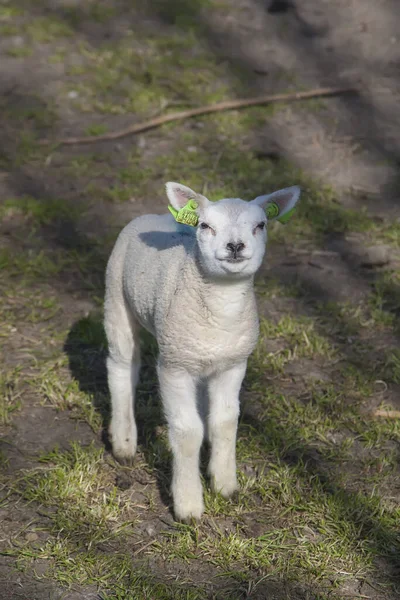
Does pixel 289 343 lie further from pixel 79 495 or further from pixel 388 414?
pixel 79 495

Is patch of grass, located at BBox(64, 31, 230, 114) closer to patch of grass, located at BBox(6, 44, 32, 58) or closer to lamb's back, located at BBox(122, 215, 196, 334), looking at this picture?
patch of grass, located at BBox(6, 44, 32, 58)

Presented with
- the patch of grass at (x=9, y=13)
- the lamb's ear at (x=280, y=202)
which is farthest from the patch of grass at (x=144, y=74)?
the lamb's ear at (x=280, y=202)

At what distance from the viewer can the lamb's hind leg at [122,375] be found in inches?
181

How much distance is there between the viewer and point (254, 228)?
377 centimetres

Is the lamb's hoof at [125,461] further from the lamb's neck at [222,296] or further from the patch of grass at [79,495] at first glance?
the lamb's neck at [222,296]

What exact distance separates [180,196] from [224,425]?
43.6 inches

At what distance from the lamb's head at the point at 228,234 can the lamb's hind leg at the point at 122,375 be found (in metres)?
0.86

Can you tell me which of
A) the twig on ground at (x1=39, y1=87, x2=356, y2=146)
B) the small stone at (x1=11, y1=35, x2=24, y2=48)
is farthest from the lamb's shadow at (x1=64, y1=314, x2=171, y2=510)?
the small stone at (x1=11, y1=35, x2=24, y2=48)

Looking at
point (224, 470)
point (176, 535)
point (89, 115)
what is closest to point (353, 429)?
point (224, 470)

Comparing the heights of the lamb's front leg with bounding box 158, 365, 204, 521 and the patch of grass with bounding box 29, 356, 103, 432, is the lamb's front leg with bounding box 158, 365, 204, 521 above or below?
above

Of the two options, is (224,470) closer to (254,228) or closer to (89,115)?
(254,228)

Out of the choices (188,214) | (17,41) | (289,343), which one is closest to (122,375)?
(188,214)

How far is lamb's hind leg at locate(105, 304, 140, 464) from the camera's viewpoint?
4.59 meters

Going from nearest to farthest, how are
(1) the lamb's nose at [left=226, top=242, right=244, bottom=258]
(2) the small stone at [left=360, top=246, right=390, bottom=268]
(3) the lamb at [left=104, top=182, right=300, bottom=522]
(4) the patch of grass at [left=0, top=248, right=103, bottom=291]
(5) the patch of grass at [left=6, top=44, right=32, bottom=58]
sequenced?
(1) the lamb's nose at [left=226, top=242, right=244, bottom=258] < (3) the lamb at [left=104, top=182, right=300, bottom=522] < (4) the patch of grass at [left=0, top=248, right=103, bottom=291] < (2) the small stone at [left=360, top=246, right=390, bottom=268] < (5) the patch of grass at [left=6, top=44, right=32, bottom=58]
